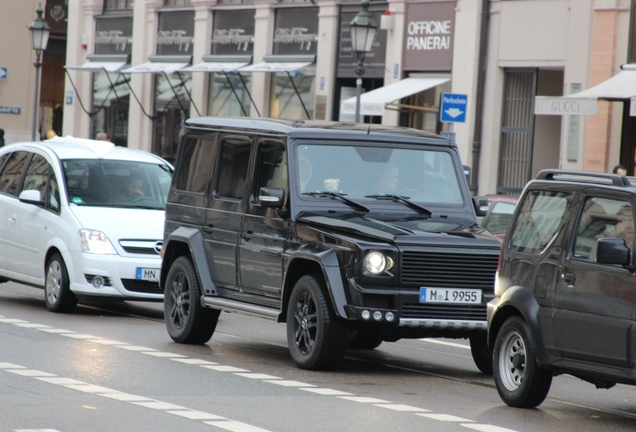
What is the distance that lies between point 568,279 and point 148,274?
664 cm

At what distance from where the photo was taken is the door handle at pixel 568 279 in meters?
9.48

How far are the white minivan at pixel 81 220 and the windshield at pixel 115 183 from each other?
0.04 ft

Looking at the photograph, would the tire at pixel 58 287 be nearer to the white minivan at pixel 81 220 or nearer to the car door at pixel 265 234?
the white minivan at pixel 81 220

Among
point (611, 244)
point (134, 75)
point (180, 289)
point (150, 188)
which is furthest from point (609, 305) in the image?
point (134, 75)

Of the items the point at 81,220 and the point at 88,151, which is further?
the point at 88,151

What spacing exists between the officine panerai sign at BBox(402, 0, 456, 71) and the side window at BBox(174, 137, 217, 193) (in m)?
17.6

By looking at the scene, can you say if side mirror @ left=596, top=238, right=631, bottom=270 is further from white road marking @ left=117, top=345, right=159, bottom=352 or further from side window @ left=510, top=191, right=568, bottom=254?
white road marking @ left=117, top=345, right=159, bottom=352

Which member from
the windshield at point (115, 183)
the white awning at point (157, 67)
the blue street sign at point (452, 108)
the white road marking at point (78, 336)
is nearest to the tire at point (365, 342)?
the white road marking at point (78, 336)

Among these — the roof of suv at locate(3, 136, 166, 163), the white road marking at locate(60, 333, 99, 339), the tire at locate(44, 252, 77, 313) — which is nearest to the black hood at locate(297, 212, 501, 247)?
the white road marking at locate(60, 333, 99, 339)

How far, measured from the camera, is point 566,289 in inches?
375

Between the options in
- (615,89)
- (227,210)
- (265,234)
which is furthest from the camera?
(615,89)

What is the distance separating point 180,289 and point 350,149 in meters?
2.22

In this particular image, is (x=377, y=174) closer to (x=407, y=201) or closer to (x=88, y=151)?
(x=407, y=201)

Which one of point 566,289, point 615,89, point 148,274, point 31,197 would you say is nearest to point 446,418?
point 566,289
